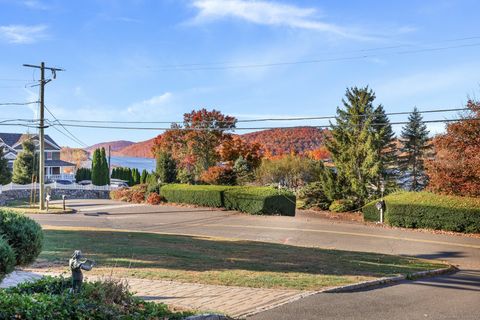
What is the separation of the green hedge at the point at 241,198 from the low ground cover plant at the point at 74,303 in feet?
68.0

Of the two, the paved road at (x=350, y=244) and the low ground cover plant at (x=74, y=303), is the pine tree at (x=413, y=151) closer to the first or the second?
the paved road at (x=350, y=244)

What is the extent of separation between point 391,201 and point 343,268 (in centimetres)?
1306

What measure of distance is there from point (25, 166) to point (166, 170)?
58.9ft

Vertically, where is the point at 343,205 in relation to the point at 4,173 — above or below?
below

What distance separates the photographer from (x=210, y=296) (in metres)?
7.82

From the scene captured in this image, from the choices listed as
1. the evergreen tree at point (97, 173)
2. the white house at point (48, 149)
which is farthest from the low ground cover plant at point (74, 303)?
the white house at point (48, 149)

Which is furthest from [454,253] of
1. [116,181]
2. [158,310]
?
[116,181]

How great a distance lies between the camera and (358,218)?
28641mm

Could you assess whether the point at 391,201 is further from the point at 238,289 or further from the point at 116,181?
the point at 116,181

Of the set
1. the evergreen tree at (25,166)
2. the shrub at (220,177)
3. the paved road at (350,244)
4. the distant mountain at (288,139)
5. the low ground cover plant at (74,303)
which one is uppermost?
the distant mountain at (288,139)

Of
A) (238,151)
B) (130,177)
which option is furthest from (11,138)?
(238,151)

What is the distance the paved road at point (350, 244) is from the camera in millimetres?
7430

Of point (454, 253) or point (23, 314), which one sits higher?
point (23, 314)

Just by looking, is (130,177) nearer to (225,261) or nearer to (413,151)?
(413,151)
